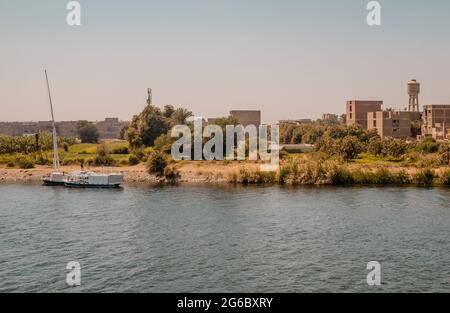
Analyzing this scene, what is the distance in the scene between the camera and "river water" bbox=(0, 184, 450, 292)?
2153 centimetres

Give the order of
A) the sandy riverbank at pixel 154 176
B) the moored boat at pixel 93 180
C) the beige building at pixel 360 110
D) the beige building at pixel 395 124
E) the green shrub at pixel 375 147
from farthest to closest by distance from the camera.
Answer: the beige building at pixel 360 110
the beige building at pixel 395 124
the green shrub at pixel 375 147
the sandy riverbank at pixel 154 176
the moored boat at pixel 93 180

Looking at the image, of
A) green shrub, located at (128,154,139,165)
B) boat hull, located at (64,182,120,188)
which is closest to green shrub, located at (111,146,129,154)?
green shrub, located at (128,154,139,165)

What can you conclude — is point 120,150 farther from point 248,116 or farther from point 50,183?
point 248,116

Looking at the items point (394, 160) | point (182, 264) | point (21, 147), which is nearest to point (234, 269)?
point (182, 264)

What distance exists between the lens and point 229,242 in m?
28.3

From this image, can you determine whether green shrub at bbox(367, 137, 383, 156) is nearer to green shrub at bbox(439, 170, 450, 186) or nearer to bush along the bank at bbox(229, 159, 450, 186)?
bush along the bank at bbox(229, 159, 450, 186)

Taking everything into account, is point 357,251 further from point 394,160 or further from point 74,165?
point 74,165

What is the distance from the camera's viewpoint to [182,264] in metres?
24.0

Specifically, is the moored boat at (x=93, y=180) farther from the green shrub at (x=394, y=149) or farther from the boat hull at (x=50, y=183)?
the green shrub at (x=394, y=149)

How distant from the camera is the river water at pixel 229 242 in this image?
21531mm

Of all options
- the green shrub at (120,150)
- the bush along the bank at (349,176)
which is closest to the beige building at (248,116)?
the green shrub at (120,150)

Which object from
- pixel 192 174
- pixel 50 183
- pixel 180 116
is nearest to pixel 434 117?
pixel 180 116
